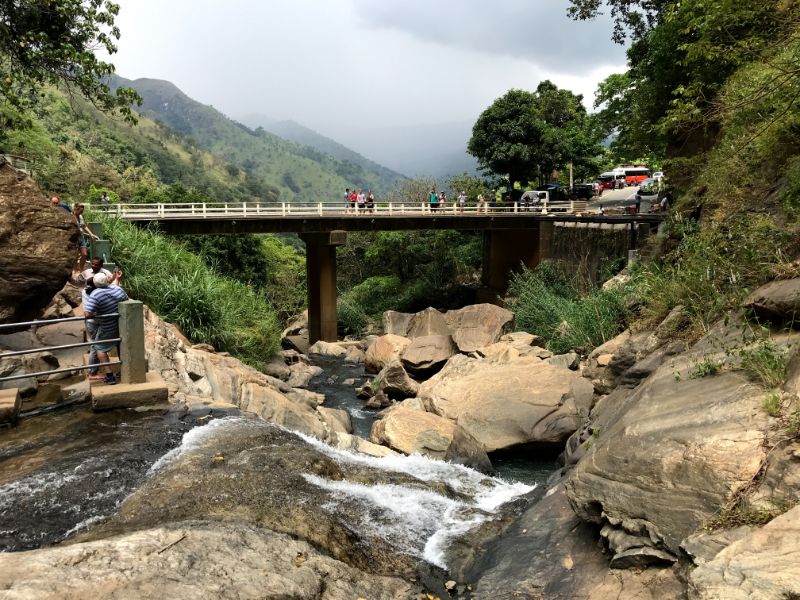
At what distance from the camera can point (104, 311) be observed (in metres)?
7.38

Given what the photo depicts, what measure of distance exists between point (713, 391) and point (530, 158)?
35.4m

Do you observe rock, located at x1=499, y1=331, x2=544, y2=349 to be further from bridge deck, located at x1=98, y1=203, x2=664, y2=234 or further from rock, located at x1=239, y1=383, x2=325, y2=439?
bridge deck, located at x1=98, y1=203, x2=664, y2=234

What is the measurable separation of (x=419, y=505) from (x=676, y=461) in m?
2.75

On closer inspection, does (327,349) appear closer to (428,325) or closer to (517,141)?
(428,325)

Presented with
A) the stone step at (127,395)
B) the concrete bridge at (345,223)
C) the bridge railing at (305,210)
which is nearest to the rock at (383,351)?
the concrete bridge at (345,223)

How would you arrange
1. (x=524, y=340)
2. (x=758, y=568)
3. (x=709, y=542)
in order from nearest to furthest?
(x=758, y=568) → (x=709, y=542) → (x=524, y=340)

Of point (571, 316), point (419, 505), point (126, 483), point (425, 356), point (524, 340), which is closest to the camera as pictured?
point (126, 483)

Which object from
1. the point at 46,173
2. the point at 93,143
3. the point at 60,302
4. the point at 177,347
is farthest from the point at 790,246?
the point at 93,143

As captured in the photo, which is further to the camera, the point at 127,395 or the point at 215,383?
the point at 215,383

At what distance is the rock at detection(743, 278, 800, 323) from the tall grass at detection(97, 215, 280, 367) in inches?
469

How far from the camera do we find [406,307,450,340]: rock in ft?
75.0

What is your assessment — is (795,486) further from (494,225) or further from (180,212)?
(494,225)

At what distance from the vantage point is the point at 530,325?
19.8 meters

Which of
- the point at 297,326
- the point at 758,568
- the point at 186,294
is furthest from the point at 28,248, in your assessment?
the point at 297,326
